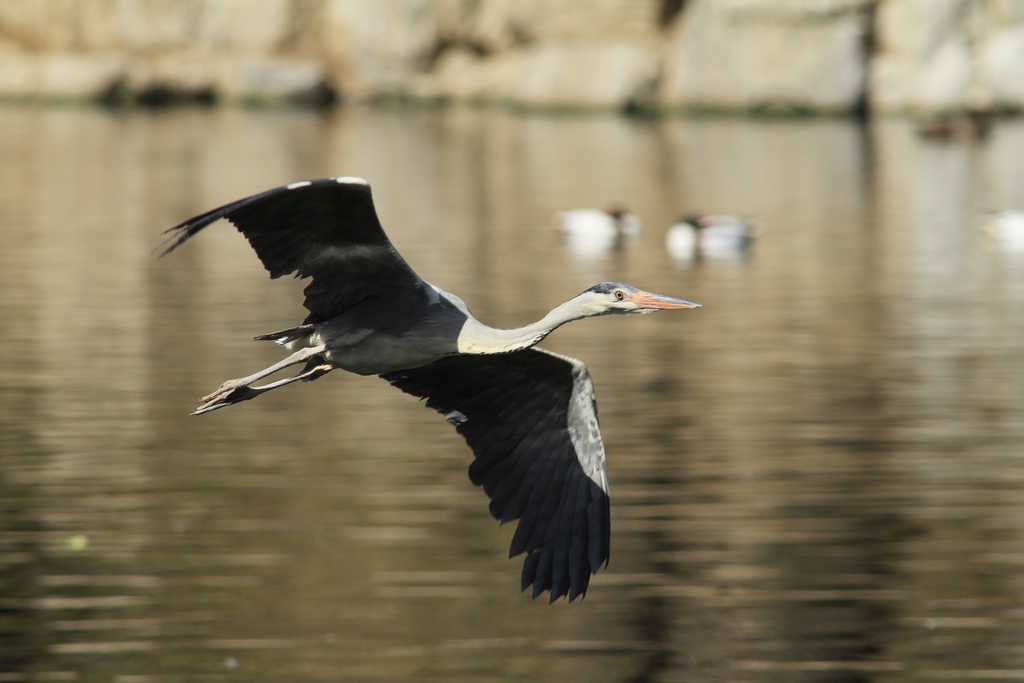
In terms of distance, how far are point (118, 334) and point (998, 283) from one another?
9.94m

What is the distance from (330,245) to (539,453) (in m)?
1.27

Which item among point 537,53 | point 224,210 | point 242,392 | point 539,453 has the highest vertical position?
point 224,210

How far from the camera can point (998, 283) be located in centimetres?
1831

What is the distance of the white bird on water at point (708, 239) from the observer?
805 inches

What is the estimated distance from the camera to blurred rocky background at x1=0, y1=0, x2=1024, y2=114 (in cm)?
3991

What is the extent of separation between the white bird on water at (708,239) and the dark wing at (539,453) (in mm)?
13776

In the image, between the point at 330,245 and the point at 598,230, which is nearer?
the point at 330,245

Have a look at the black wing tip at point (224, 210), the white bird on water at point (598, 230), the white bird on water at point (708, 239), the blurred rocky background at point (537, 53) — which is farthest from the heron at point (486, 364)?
the blurred rocky background at point (537, 53)

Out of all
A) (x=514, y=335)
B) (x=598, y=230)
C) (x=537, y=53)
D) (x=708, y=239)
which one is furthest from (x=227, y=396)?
(x=537, y=53)

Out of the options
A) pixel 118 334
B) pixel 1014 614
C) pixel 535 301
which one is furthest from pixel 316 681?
pixel 535 301

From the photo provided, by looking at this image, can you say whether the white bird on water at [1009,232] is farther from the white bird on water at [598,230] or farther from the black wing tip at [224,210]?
the black wing tip at [224,210]

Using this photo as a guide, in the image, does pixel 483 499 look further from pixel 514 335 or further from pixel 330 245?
pixel 330 245

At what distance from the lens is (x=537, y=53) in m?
44.1

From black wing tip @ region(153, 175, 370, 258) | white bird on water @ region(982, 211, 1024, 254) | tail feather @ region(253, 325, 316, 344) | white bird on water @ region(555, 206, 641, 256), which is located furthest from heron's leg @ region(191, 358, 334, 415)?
white bird on water @ region(982, 211, 1024, 254)
